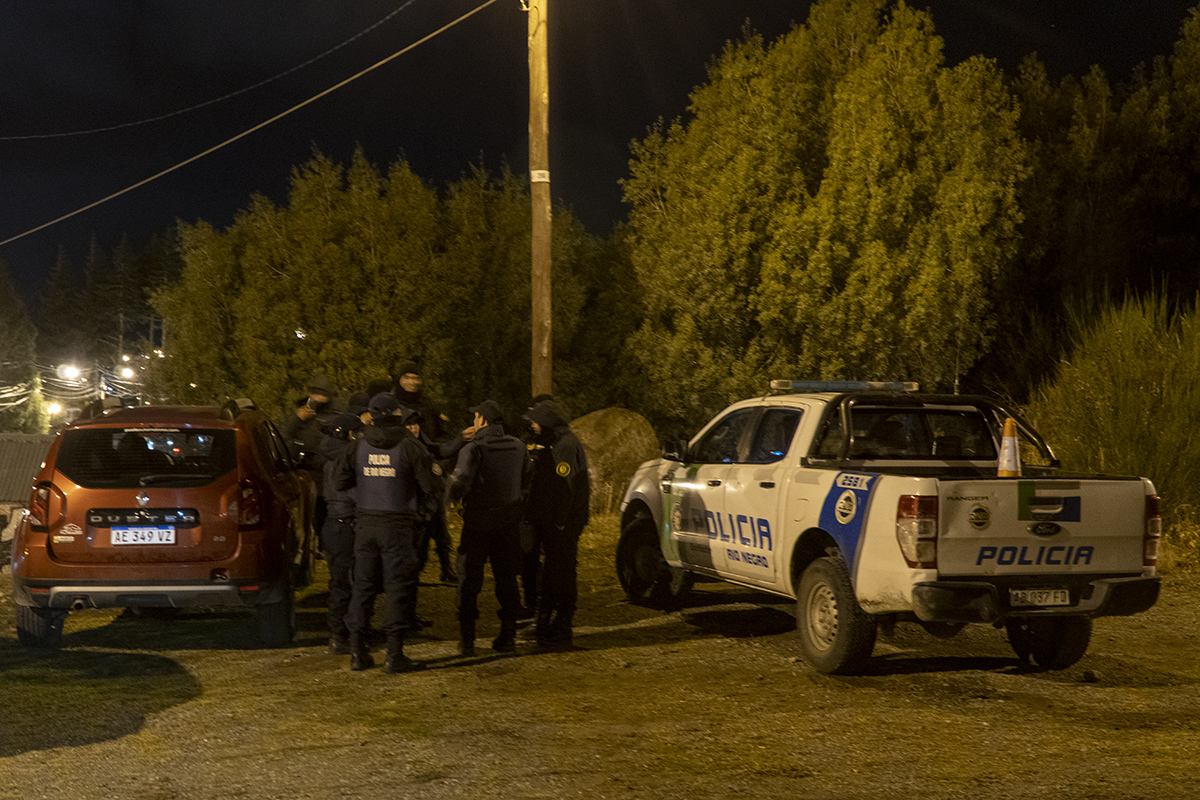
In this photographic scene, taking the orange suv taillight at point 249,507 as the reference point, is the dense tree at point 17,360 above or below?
above

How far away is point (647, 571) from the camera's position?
1032 centimetres

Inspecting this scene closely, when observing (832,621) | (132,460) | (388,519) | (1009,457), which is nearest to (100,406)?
(132,460)

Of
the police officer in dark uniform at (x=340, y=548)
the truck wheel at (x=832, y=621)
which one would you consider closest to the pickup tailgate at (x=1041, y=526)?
the truck wheel at (x=832, y=621)

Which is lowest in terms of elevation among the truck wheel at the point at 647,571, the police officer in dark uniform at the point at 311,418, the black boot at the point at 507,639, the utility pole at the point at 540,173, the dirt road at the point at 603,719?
the dirt road at the point at 603,719

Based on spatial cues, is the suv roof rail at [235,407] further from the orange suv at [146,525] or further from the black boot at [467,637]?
the black boot at [467,637]

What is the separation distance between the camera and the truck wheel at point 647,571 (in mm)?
10180

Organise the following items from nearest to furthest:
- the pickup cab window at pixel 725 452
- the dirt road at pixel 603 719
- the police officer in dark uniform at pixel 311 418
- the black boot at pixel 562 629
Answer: the dirt road at pixel 603 719
the black boot at pixel 562 629
the pickup cab window at pixel 725 452
the police officer in dark uniform at pixel 311 418

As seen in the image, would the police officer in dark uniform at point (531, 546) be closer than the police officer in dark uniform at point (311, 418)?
Yes

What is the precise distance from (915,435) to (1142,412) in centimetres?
618

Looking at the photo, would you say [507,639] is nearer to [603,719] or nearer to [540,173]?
[603,719]

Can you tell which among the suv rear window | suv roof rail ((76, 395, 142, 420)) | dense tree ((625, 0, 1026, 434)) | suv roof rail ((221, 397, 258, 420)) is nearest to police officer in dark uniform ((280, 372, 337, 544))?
suv roof rail ((221, 397, 258, 420))

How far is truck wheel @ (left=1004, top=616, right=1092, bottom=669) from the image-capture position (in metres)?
7.63

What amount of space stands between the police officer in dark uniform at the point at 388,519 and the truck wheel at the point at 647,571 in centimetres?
306

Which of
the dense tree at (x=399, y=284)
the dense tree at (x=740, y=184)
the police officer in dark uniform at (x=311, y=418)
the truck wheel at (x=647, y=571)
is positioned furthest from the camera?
the dense tree at (x=399, y=284)
